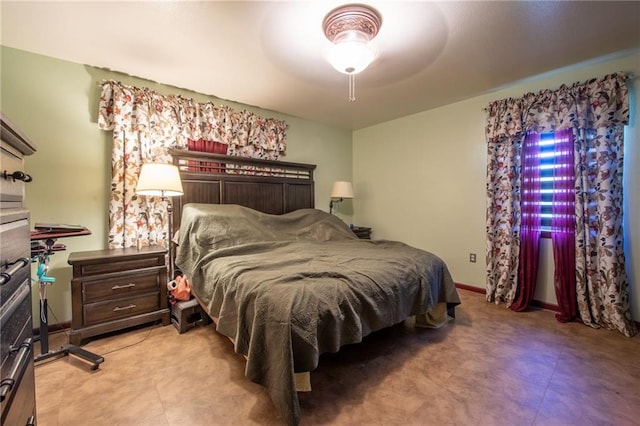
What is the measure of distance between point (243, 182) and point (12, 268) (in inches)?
102

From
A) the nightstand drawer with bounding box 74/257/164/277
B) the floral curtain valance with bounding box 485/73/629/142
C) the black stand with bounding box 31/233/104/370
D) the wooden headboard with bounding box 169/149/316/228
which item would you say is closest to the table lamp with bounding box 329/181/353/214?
the wooden headboard with bounding box 169/149/316/228

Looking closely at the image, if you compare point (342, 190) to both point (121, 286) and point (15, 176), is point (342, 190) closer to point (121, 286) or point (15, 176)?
point (121, 286)

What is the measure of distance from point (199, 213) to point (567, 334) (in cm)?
335

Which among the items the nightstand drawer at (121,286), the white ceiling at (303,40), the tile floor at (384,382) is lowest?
the tile floor at (384,382)

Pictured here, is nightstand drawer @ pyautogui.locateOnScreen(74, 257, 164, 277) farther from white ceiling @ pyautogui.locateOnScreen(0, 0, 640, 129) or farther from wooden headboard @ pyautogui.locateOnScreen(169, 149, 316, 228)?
white ceiling @ pyautogui.locateOnScreen(0, 0, 640, 129)

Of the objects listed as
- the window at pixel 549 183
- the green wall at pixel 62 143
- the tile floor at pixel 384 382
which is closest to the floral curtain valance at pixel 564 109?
the window at pixel 549 183

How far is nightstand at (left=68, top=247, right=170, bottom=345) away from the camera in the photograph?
2076mm

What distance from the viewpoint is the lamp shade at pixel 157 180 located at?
2.33 meters

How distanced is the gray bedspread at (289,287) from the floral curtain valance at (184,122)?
836mm

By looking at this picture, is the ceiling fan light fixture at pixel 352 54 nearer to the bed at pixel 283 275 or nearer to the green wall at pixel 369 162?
the bed at pixel 283 275

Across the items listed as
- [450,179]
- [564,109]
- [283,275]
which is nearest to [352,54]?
[283,275]

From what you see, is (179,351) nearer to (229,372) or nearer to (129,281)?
(229,372)

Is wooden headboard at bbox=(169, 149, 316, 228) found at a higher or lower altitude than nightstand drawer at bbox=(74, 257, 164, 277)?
higher

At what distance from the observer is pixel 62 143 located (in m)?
2.36
